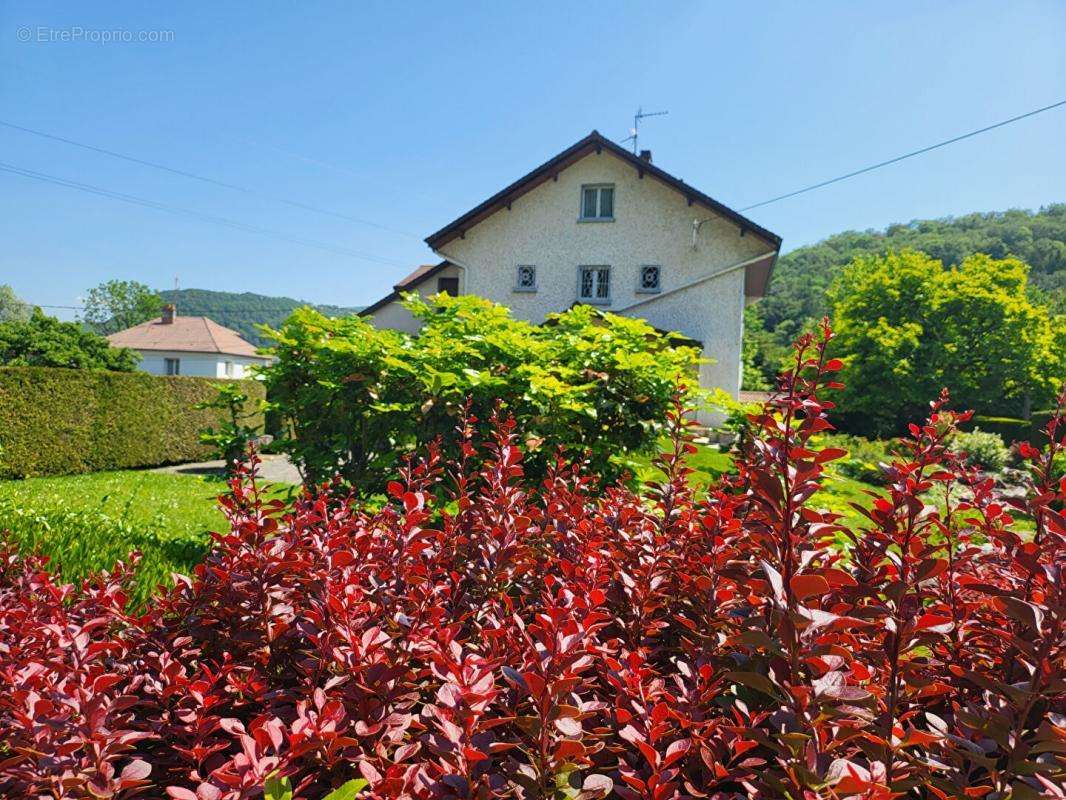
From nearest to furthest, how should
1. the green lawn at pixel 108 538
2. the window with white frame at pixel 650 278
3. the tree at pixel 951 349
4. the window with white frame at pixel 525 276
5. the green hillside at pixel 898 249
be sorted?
the green lawn at pixel 108 538
the window with white frame at pixel 650 278
the window with white frame at pixel 525 276
the tree at pixel 951 349
the green hillside at pixel 898 249

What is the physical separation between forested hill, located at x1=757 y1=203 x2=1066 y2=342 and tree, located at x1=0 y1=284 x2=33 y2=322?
98.4 metres

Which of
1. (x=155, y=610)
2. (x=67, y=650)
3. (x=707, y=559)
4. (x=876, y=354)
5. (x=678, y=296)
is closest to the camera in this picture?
(x=67, y=650)

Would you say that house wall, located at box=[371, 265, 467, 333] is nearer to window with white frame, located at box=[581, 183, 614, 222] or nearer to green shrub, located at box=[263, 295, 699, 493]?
window with white frame, located at box=[581, 183, 614, 222]

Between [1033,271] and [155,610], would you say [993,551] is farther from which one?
[1033,271]

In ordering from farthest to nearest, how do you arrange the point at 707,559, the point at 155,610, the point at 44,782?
the point at 155,610, the point at 707,559, the point at 44,782

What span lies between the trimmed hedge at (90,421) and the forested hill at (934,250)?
163 ft

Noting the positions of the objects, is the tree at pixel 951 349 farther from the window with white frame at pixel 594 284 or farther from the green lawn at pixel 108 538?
the green lawn at pixel 108 538

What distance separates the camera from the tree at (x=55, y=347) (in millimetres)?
19609

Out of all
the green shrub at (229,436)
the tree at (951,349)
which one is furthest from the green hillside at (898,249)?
the green shrub at (229,436)

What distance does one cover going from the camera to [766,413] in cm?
110

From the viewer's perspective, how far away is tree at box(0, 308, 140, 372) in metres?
19.6

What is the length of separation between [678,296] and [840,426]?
1929 centimetres

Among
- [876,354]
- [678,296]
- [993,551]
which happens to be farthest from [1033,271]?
[993,551]

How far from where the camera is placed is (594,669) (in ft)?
4.43
